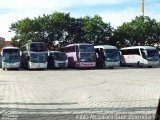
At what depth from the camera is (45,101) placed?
12.4 metres

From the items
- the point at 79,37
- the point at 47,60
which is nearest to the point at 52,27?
the point at 79,37

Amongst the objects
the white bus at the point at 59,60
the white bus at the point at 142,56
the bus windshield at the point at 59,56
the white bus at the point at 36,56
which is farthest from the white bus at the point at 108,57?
→ the white bus at the point at 36,56

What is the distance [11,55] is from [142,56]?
14769mm

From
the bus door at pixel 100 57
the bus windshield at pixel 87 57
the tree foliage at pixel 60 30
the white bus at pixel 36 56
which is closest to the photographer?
the white bus at pixel 36 56

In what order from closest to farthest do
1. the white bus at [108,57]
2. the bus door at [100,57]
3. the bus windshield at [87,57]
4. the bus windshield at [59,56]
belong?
the bus windshield at [87,57] → the white bus at [108,57] → the bus windshield at [59,56] → the bus door at [100,57]

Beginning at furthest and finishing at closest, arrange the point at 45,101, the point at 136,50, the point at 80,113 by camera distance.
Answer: the point at 136,50 < the point at 45,101 < the point at 80,113

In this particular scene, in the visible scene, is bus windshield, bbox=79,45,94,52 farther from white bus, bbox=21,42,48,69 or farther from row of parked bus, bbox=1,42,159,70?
white bus, bbox=21,42,48,69

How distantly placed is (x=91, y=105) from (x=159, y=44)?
54.0 metres

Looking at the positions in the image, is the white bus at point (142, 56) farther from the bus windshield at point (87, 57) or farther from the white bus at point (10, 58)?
the white bus at point (10, 58)

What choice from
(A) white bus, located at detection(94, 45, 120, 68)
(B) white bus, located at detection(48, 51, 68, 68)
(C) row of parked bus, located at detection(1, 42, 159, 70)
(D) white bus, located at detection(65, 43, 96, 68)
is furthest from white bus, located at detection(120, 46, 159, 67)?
(B) white bus, located at detection(48, 51, 68, 68)

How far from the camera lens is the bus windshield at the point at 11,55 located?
4294 cm

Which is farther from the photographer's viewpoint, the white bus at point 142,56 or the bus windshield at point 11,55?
the white bus at point 142,56

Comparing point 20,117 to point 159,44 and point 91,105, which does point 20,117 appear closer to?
point 91,105

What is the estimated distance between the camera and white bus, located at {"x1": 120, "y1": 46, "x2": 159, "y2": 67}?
46.4m
